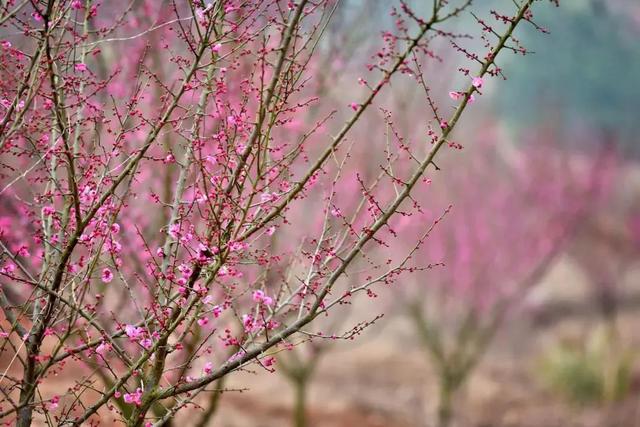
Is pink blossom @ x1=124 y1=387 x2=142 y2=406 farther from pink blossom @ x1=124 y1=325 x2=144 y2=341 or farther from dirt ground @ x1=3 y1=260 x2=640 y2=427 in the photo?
dirt ground @ x1=3 y1=260 x2=640 y2=427

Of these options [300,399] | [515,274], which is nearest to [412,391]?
[515,274]

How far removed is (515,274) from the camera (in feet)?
45.2

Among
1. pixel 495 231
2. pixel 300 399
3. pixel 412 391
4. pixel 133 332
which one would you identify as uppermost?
pixel 495 231

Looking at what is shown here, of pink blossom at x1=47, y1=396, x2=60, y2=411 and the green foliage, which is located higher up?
the green foliage

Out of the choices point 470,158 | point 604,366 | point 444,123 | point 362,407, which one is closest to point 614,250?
point 470,158

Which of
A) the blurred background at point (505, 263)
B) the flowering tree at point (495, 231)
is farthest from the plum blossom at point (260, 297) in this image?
the flowering tree at point (495, 231)

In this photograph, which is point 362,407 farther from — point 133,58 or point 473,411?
point 133,58

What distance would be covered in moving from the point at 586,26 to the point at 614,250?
804 centimetres

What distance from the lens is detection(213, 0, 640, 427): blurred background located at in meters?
11.1

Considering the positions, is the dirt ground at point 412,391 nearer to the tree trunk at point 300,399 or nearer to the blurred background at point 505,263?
the blurred background at point 505,263

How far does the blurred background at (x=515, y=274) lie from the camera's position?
1112 centimetres

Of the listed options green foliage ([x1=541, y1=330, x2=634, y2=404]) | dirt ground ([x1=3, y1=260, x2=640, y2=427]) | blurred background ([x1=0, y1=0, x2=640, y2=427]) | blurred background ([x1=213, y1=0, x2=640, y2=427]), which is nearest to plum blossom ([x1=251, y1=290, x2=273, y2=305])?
blurred background ([x1=0, y1=0, x2=640, y2=427])

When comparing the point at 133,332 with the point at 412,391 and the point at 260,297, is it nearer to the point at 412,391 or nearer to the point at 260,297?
the point at 260,297

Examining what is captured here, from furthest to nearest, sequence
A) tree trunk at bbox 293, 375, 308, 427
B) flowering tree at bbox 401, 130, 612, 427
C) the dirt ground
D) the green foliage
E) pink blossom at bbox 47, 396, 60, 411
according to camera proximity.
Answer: the green foliage < flowering tree at bbox 401, 130, 612, 427 < the dirt ground < tree trunk at bbox 293, 375, 308, 427 < pink blossom at bbox 47, 396, 60, 411
